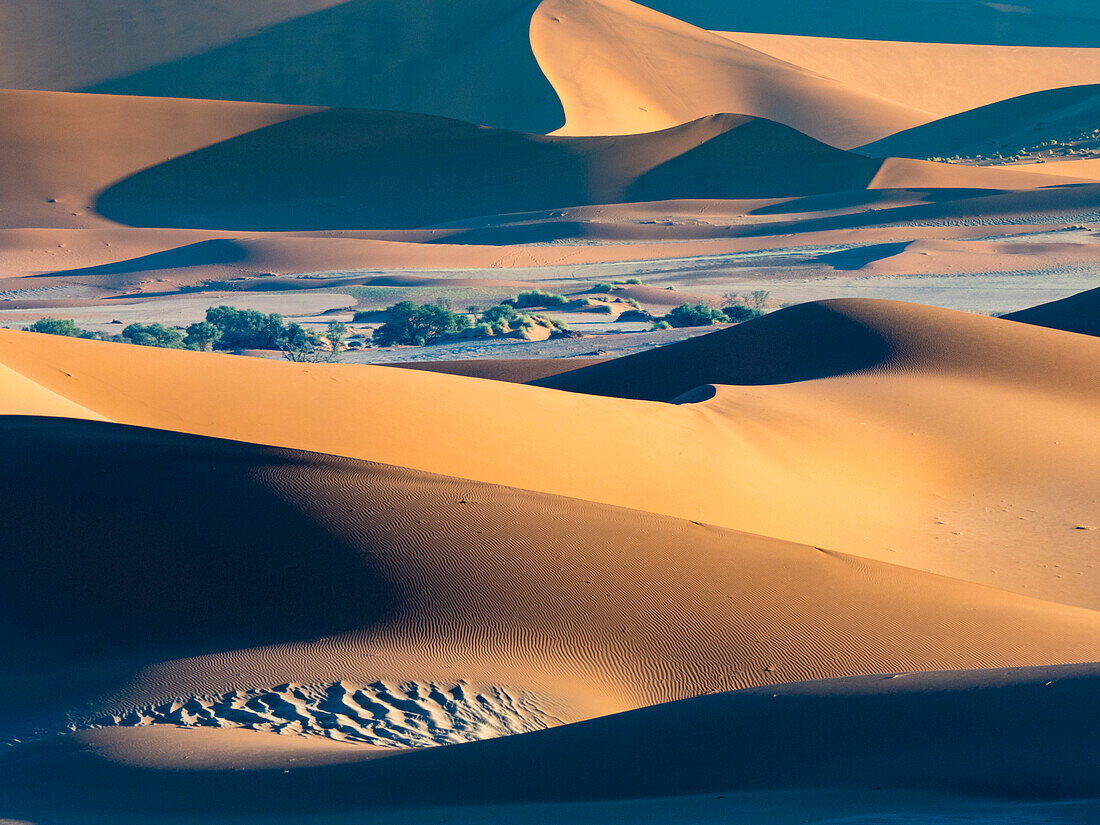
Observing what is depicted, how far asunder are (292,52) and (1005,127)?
137ft

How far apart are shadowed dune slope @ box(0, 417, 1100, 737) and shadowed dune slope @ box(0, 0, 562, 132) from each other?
6524 centimetres

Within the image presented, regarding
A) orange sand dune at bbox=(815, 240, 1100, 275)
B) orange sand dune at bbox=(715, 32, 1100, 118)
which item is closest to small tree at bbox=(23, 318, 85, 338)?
orange sand dune at bbox=(815, 240, 1100, 275)

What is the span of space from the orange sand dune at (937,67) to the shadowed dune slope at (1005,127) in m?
30.0

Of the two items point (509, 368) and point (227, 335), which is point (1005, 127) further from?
point (509, 368)

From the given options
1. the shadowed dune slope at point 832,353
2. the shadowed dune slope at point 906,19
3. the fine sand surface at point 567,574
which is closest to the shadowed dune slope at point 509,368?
the fine sand surface at point 567,574

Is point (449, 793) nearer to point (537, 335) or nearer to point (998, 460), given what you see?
point (998, 460)

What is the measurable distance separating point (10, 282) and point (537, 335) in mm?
19691

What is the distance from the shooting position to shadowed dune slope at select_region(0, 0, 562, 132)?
7306cm

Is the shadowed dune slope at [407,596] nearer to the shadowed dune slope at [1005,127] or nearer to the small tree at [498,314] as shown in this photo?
the small tree at [498,314]

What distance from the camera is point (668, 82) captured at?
7575cm

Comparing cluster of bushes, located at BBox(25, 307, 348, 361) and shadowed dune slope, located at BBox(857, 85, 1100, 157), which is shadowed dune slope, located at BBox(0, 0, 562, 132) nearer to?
shadowed dune slope, located at BBox(857, 85, 1100, 157)

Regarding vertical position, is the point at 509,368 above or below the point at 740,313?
above

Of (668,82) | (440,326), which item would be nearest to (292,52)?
(668,82)

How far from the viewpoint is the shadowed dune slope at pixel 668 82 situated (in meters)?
71.1
